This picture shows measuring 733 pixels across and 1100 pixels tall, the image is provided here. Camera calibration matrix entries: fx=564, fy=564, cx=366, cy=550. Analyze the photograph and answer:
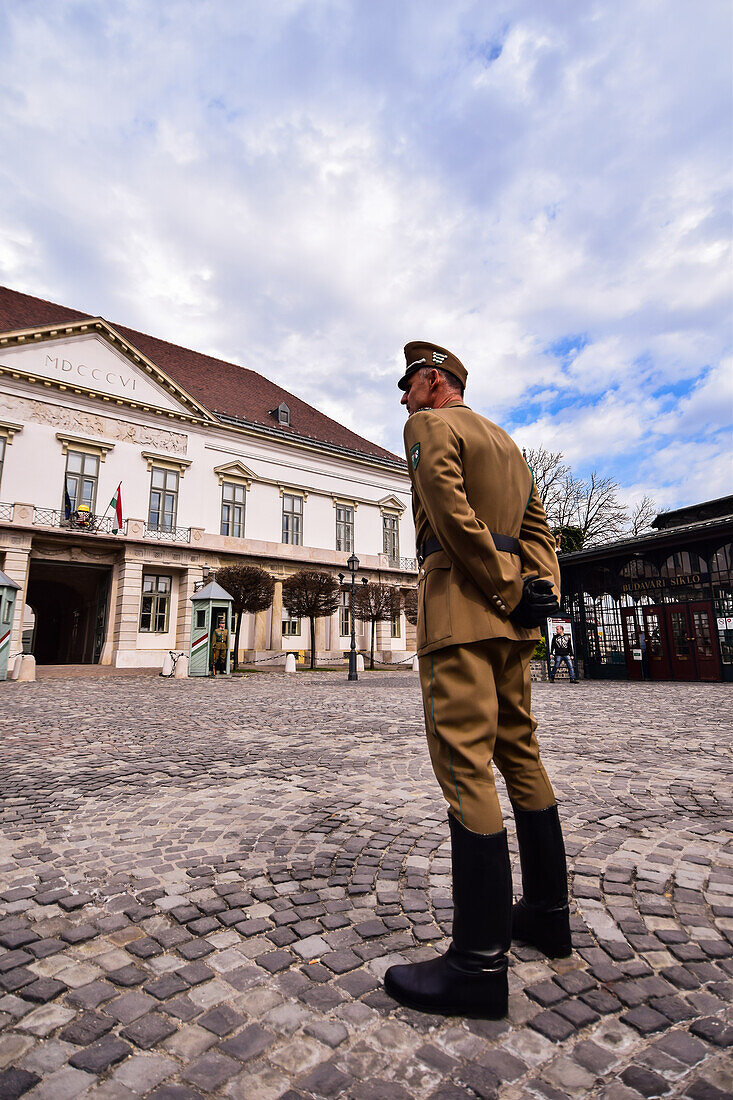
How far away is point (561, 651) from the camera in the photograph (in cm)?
1734

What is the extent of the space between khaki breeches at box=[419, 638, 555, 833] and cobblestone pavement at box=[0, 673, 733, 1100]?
0.59 meters

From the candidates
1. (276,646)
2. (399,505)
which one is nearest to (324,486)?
(399,505)

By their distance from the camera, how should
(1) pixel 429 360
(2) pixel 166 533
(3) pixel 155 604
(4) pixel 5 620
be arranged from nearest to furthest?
1. (1) pixel 429 360
2. (4) pixel 5 620
3. (3) pixel 155 604
4. (2) pixel 166 533

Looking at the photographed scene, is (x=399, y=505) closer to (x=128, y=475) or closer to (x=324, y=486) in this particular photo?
(x=324, y=486)

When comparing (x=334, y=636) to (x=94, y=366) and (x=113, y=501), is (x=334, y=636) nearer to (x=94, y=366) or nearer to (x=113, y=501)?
(x=113, y=501)

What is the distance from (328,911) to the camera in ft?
7.60

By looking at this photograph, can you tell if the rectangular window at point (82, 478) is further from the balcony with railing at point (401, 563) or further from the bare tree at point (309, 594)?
the balcony with railing at point (401, 563)

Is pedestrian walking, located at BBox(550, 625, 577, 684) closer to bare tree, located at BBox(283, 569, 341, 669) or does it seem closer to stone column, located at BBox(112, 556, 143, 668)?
bare tree, located at BBox(283, 569, 341, 669)

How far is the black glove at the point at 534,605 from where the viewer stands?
74.7 inches

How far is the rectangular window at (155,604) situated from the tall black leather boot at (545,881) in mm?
25509

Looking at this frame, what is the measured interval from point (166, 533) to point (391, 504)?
14879 millimetres

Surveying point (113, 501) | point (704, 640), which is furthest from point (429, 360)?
point (113, 501)

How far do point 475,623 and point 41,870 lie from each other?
2556 millimetres

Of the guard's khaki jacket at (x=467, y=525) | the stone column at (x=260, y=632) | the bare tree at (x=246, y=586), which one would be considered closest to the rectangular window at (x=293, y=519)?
the stone column at (x=260, y=632)
